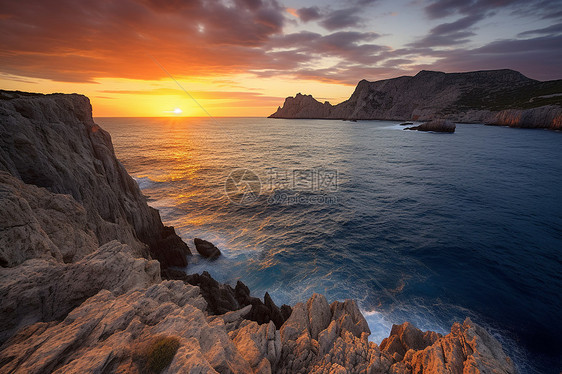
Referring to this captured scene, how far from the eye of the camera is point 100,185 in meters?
21.6

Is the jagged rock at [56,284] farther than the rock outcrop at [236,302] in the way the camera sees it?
No

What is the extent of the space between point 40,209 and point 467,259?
3960 cm

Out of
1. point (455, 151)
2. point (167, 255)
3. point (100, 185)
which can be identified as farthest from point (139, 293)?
point (455, 151)

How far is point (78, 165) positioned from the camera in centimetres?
2025

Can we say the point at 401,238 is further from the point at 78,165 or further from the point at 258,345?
the point at 78,165

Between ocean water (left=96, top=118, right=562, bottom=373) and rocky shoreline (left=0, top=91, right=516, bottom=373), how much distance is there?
7.85m

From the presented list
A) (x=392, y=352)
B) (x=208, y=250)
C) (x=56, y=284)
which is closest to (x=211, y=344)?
(x=56, y=284)

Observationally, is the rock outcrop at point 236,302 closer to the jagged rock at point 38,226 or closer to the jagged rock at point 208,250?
the jagged rock at point 208,250

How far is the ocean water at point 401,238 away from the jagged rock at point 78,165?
773cm

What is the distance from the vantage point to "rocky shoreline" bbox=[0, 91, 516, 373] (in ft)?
26.1

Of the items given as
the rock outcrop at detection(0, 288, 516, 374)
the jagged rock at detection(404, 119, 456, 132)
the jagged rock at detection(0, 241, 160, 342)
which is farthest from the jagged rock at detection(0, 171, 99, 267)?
the jagged rock at detection(404, 119, 456, 132)

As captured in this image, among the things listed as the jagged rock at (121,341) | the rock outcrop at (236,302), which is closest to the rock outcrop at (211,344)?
the jagged rock at (121,341)

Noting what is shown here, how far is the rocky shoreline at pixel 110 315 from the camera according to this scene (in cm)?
796

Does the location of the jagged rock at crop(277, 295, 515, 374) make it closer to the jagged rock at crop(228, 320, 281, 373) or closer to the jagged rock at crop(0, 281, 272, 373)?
the jagged rock at crop(228, 320, 281, 373)
